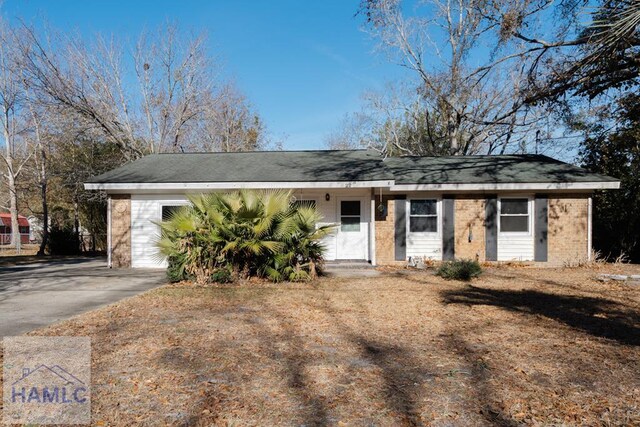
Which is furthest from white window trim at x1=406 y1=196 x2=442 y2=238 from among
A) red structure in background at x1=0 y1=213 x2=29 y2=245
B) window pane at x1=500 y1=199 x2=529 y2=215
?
red structure in background at x1=0 y1=213 x2=29 y2=245

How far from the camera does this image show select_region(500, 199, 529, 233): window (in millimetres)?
13234

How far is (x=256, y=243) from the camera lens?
29.8ft

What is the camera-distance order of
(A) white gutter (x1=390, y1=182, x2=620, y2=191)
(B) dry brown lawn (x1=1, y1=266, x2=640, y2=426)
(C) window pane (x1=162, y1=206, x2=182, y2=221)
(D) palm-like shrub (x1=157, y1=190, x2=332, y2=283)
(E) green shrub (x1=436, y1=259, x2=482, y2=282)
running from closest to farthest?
1. (B) dry brown lawn (x1=1, y1=266, x2=640, y2=426)
2. (D) palm-like shrub (x1=157, y1=190, x2=332, y2=283)
3. (E) green shrub (x1=436, y1=259, x2=482, y2=282)
4. (A) white gutter (x1=390, y1=182, x2=620, y2=191)
5. (C) window pane (x1=162, y1=206, x2=182, y2=221)

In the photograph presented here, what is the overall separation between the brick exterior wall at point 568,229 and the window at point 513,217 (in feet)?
2.52

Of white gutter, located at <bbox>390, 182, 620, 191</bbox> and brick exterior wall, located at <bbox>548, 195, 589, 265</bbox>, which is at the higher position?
white gutter, located at <bbox>390, 182, 620, 191</bbox>

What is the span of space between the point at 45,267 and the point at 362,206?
10.6 meters

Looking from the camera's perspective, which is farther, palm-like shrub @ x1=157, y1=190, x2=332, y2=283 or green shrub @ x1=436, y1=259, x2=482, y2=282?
green shrub @ x1=436, y1=259, x2=482, y2=282

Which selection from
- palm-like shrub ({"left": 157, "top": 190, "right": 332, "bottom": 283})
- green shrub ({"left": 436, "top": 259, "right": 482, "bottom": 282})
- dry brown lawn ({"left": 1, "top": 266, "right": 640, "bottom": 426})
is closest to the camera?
dry brown lawn ({"left": 1, "top": 266, "right": 640, "bottom": 426})

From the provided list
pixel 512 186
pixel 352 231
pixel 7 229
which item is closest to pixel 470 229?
pixel 512 186

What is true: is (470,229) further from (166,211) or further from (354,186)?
(166,211)

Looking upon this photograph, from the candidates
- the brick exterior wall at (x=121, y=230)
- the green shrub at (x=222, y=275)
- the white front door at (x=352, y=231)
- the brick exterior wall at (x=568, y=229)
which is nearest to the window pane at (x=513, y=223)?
the brick exterior wall at (x=568, y=229)

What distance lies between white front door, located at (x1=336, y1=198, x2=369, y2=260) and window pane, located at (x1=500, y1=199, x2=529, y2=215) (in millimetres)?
4443

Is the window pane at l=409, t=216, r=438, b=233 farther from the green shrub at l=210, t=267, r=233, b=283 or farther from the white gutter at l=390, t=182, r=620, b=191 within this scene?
the green shrub at l=210, t=267, r=233, b=283

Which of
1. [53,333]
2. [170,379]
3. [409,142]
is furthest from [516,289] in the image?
[409,142]
